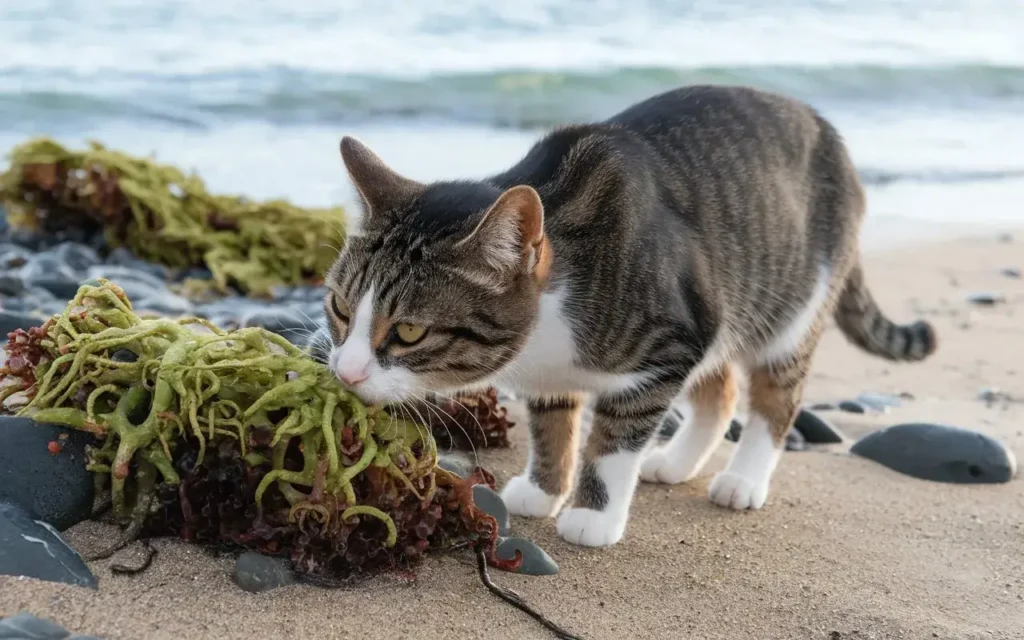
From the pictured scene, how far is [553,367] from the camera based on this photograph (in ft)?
10.6

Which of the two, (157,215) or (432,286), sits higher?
(432,286)

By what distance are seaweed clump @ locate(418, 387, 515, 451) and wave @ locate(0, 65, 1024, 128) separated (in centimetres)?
737

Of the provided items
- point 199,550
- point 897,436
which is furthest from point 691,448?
Answer: point 199,550

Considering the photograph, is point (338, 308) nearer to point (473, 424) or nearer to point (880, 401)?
point (473, 424)

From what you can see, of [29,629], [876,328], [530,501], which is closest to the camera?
[29,629]

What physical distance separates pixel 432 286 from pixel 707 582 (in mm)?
1137

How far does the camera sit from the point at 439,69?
42.0 ft

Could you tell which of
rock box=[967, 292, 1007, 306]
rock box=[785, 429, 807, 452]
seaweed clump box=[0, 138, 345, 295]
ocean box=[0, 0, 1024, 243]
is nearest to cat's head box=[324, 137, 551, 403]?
rock box=[785, 429, 807, 452]

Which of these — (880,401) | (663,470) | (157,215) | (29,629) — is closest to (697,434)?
(663,470)

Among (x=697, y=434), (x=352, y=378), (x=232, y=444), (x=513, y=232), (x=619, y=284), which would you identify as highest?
(x=513, y=232)

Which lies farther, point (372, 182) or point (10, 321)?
point (10, 321)

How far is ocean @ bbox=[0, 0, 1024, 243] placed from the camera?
30.9 ft

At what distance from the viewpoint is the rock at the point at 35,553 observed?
2377 mm

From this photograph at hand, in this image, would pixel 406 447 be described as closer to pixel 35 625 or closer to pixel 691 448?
pixel 35 625
